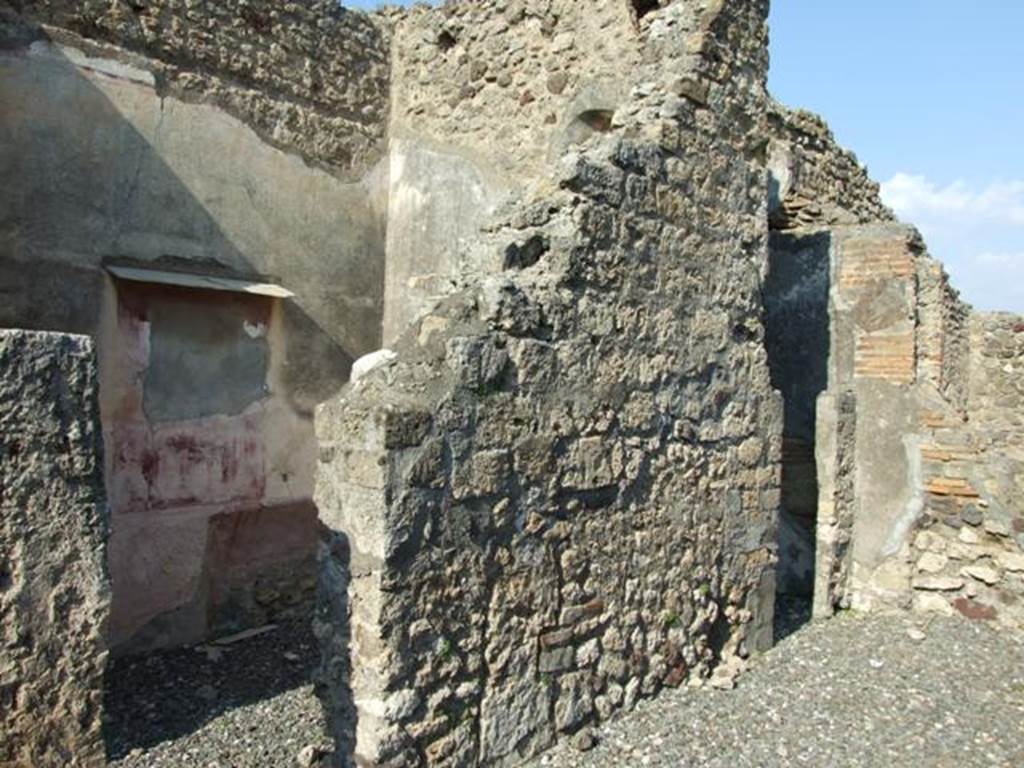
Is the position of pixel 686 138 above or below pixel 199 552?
above

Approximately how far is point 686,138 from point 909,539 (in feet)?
10.6

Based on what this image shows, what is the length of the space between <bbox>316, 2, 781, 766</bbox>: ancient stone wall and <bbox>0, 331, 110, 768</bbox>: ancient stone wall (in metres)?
0.81

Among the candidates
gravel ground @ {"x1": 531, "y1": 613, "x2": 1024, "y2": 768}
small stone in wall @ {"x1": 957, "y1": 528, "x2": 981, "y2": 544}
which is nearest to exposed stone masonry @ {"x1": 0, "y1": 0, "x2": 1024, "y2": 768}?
small stone in wall @ {"x1": 957, "y1": 528, "x2": 981, "y2": 544}

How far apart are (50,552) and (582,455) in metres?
2.08

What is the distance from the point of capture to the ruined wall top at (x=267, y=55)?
4.83 metres

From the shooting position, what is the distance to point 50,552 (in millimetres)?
2723

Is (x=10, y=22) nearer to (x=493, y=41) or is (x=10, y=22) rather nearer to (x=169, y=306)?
(x=169, y=306)

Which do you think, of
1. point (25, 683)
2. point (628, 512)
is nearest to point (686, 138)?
point (628, 512)

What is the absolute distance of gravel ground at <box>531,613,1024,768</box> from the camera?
363 centimetres

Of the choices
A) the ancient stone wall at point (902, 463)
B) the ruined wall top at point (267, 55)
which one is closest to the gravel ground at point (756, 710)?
the ancient stone wall at point (902, 463)

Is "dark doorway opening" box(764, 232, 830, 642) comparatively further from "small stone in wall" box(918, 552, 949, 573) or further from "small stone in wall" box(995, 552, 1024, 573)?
"small stone in wall" box(995, 552, 1024, 573)

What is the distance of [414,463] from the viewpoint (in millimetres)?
3020

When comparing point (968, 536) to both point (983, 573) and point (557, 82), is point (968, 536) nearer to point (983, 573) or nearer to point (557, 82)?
point (983, 573)

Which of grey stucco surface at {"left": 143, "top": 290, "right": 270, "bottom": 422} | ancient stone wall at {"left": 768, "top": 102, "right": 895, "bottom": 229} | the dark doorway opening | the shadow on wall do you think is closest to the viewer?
the shadow on wall
